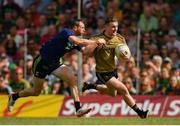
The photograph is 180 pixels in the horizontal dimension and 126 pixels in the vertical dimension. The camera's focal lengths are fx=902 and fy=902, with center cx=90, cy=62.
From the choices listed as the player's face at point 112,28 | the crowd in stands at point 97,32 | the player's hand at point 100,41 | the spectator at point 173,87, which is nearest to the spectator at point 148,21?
the crowd in stands at point 97,32

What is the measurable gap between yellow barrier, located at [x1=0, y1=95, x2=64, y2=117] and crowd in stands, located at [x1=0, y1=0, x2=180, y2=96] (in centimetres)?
74

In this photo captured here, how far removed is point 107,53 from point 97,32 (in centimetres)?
648

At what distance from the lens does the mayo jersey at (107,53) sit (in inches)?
662

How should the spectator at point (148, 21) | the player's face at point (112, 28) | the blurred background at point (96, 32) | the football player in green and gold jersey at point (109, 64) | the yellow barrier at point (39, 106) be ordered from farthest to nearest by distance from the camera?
1. the spectator at point (148, 21)
2. the blurred background at point (96, 32)
3. the yellow barrier at point (39, 106)
4. the football player in green and gold jersey at point (109, 64)
5. the player's face at point (112, 28)

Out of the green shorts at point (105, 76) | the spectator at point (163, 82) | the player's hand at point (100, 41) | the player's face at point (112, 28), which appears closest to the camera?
the player's hand at point (100, 41)

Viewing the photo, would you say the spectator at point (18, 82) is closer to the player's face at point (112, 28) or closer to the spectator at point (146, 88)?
the spectator at point (146, 88)

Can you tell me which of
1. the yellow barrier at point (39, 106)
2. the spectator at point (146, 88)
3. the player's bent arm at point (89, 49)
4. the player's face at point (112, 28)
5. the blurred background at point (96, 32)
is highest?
the player's face at point (112, 28)

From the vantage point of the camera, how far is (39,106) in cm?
2031

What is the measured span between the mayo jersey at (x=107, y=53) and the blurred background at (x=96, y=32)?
10.6ft

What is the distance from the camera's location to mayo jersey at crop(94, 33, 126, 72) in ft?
55.2

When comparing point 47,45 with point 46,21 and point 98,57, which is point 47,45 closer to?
point 98,57

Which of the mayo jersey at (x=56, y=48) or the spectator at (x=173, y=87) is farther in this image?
the spectator at (x=173, y=87)

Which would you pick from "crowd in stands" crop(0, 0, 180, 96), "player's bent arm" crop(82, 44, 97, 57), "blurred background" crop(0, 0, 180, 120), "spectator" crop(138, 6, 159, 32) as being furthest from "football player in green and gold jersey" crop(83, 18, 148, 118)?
"spectator" crop(138, 6, 159, 32)

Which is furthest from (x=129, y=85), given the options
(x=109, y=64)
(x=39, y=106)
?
(x=109, y=64)
